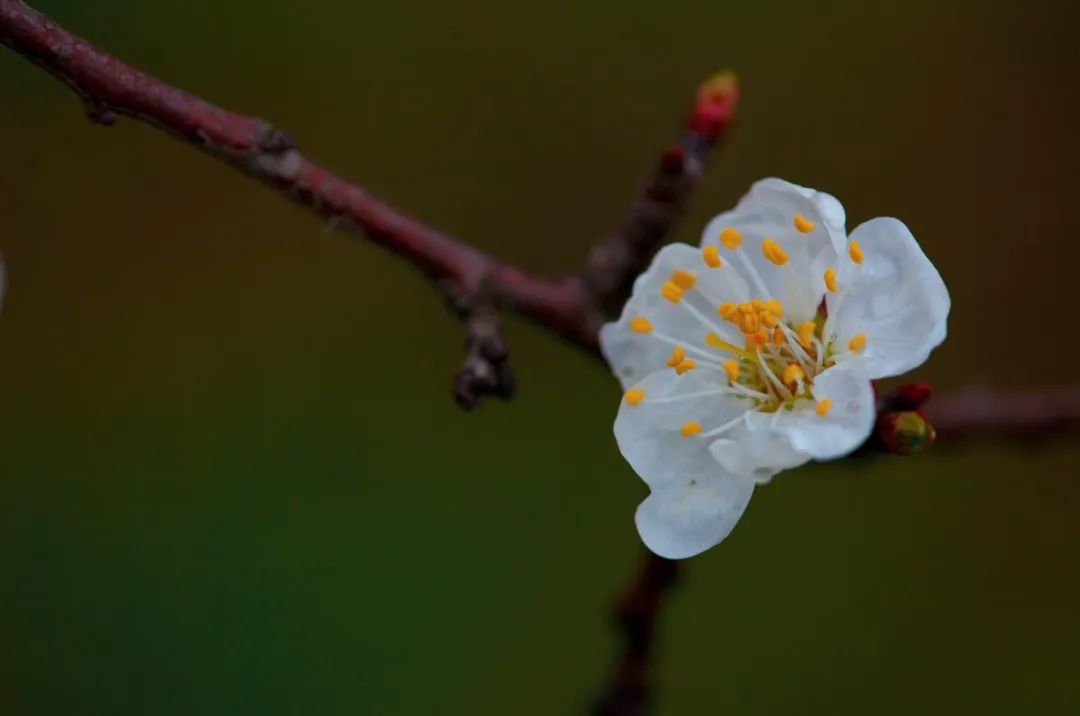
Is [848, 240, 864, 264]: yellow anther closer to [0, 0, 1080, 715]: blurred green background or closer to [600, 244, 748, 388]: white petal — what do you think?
[600, 244, 748, 388]: white petal

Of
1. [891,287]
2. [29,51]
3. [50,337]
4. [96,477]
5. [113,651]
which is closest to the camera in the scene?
[29,51]

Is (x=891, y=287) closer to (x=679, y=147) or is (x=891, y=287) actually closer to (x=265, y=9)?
(x=679, y=147)

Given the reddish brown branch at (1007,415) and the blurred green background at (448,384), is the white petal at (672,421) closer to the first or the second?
the reddish brown branch at (1007,415)

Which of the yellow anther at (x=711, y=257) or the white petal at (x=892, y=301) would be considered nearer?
the white petal at (x=892, y=301)

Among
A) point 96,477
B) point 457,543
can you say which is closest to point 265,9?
point 96,477

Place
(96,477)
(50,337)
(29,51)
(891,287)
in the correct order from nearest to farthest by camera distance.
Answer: (29,51)
(891,287)
(96,477)
(50,337)

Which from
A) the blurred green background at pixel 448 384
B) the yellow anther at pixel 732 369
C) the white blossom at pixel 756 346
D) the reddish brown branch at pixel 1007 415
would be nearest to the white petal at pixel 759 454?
the white blossom at pixel 756 346

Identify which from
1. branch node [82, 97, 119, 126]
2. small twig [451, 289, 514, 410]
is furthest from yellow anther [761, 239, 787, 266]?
branch node [82, 97, 119, 126]

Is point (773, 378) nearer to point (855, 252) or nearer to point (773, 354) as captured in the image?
point (773, 354)
